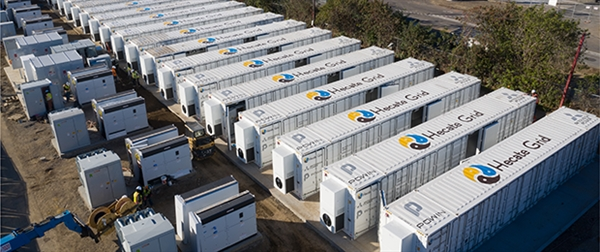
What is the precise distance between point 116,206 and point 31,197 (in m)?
7.32

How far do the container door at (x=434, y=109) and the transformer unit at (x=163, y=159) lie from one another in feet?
50.3

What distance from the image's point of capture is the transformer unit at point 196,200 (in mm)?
21000

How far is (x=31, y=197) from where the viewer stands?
26.5m

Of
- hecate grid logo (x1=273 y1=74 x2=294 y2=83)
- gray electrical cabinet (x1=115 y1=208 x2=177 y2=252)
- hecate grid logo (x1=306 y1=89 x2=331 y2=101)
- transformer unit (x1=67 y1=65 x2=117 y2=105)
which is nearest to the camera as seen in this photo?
gray electrical cabinet (x1=115 y1=208 x2=177 y2=252)

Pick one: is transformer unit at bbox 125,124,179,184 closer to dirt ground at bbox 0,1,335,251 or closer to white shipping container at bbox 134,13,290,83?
dirt ground at bbox 0,1,335,251

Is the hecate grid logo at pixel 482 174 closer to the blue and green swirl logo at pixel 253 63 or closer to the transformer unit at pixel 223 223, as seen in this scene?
the transformer unit at pixel 223 223

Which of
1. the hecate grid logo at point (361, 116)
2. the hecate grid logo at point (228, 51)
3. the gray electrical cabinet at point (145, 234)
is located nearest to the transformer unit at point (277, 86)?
the hecate grid logo at point (361, 116)

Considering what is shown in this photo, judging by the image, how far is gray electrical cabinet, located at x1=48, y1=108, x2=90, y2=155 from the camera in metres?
29.9

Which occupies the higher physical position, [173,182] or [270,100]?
[270,100]

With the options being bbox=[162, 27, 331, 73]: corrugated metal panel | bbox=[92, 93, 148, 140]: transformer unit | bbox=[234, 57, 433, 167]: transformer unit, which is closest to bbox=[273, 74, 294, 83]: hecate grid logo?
bbox=[234, 57, 433, 167]: transformer unit

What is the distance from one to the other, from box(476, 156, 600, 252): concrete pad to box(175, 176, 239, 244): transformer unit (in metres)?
12.0

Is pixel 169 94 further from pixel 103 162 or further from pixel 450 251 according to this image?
pixel 450 251

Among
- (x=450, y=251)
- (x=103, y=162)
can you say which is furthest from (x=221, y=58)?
(x=450, y=251)

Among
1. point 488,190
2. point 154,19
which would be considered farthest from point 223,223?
point 154,19
